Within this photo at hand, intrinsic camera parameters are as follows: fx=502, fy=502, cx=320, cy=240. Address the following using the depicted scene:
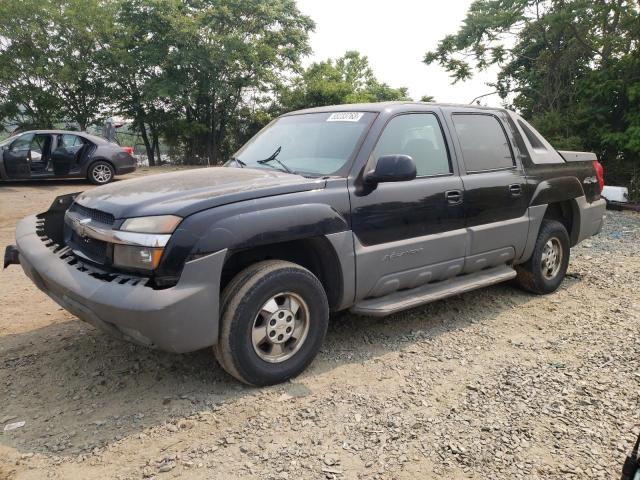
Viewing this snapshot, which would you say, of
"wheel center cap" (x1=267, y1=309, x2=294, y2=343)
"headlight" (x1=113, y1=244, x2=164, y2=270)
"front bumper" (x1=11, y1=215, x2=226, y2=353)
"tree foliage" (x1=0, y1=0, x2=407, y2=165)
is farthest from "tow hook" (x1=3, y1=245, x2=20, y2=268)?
"tree foliage" (x1=0, y1=0, x2=407, y2=165)

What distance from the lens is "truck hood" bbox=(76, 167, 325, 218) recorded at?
2828 millimetres

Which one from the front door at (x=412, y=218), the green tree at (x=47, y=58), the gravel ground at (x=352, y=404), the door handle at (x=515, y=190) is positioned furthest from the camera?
the green tree at (x=47, y=58)

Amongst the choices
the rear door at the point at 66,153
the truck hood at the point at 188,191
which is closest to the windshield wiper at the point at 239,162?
the truck hood at the point at 188,191

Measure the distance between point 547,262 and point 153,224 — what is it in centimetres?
391

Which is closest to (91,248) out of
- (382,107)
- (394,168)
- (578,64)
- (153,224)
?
(153,224)

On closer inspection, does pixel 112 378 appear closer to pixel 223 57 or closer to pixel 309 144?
pixel 309 144

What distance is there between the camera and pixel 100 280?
2.83m

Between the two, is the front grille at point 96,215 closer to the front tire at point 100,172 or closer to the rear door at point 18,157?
the front tire at point 100,172

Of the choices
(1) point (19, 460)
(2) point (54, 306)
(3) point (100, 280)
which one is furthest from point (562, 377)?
(2) point (54, 306)

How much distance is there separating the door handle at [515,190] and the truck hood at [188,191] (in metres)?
1.99

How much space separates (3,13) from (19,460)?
66.6 ft

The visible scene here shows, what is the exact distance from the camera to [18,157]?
11438 millimetres

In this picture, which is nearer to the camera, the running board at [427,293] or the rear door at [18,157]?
the running board at [427,293]

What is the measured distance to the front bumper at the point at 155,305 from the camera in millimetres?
2607
